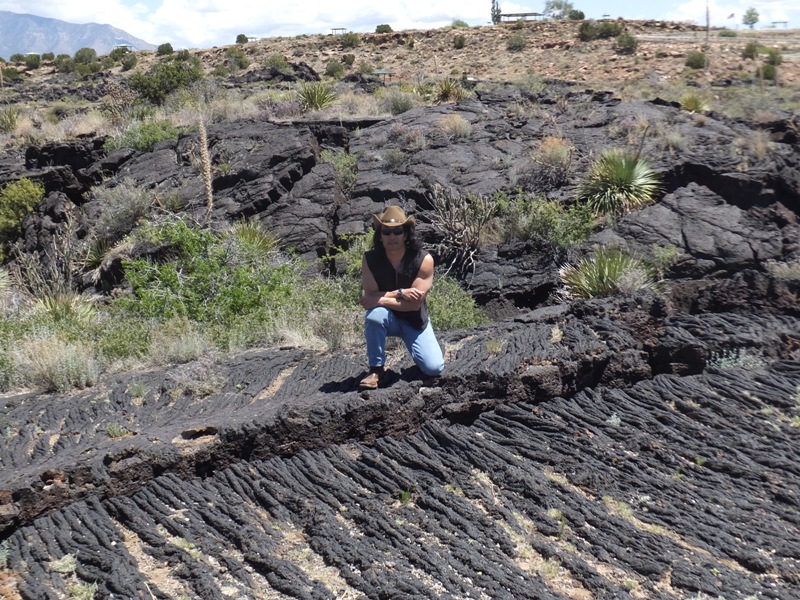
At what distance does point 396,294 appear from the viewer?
601 centimetres

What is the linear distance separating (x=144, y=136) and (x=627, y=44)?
955 inches

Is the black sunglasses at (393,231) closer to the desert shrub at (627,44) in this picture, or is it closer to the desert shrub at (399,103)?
the desert shrub at (399,103)

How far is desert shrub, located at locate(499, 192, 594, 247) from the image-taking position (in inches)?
511

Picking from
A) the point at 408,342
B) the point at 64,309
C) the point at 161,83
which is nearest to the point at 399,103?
the point at 161,83

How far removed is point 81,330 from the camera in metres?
9.79

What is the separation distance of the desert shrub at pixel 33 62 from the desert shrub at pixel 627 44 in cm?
3297

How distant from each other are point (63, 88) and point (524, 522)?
37.9 metres

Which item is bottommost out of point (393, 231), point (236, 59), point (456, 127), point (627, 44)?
point (393, 231)

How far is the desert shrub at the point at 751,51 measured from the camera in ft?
102

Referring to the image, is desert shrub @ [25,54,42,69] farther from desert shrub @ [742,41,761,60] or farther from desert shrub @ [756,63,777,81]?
desert shrub @ [756,63,777,81]

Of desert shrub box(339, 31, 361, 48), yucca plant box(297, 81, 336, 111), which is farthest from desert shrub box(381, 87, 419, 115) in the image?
desert shrub box(339, 31, 361, 48)

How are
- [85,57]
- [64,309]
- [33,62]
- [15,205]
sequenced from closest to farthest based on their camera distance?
[64,309] → [15,205] → [33,62] → [85,57]

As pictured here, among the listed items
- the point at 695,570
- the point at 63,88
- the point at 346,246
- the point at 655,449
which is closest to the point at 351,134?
the point at 346,246

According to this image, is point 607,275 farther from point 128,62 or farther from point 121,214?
→ point 128,62
